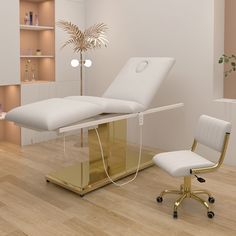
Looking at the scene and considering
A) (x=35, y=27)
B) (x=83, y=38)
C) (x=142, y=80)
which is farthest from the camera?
(x=35, y=27)

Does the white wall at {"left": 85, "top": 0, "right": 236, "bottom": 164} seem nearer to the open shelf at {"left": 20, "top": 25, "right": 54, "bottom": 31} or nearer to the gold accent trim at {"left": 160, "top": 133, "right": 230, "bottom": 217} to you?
the open shelf at {"left": 20, "top": 25, "right": 54, "bottom": 31}

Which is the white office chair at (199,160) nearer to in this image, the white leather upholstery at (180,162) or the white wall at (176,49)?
the white leather upholstery at (180,162)

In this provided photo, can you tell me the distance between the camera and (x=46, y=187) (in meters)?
3.20

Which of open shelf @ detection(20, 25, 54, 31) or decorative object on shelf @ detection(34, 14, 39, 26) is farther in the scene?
decorative object on shelf @ detection(34, 14, 39, 26)

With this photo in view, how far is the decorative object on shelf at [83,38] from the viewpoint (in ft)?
15.0

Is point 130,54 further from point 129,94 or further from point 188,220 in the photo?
point 188,220

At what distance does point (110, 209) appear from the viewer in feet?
8.98

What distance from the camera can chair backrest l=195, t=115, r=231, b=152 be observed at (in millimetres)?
2584

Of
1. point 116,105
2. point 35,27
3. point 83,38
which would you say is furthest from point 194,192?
point 35,27

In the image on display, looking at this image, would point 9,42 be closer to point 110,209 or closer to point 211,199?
point 110,209

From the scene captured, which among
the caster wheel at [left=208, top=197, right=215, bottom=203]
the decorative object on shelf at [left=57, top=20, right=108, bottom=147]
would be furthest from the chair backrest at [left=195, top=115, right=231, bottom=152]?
the decorative object on shelf at [left=57, top=20, right=108, bottom=147]

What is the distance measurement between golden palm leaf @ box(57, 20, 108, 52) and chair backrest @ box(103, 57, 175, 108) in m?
1.01

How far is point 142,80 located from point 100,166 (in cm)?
98

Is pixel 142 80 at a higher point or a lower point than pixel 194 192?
higher
